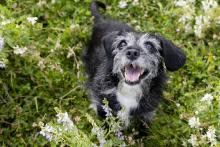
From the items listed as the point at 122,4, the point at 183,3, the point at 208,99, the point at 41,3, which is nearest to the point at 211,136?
the point at 208,99

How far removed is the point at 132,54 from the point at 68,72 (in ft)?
4.74

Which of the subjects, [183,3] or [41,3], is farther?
[41,3]

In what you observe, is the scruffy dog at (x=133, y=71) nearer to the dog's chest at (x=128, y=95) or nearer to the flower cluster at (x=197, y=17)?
the dog's chest at (x=128, y=95)

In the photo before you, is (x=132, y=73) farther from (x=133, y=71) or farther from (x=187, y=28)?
(x=187, y=28)

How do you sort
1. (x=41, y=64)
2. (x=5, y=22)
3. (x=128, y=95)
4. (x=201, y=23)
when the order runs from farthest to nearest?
(x=201, y=23), (x=41, y=64), (x=128, y=95), (x=5, y=22)

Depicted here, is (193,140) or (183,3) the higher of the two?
(183,3)

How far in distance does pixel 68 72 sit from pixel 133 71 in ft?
4.23

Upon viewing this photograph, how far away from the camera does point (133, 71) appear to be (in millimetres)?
3947

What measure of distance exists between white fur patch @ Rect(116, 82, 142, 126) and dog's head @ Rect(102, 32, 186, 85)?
0.37ft

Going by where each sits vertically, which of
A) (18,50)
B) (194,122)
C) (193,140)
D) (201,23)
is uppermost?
(201,23)

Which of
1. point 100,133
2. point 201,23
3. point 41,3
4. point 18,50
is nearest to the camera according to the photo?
point 100,133

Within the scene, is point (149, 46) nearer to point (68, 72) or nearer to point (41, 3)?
point (68, 72)

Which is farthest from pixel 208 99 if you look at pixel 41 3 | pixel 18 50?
pixel 41 3

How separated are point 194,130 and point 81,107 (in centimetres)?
123
